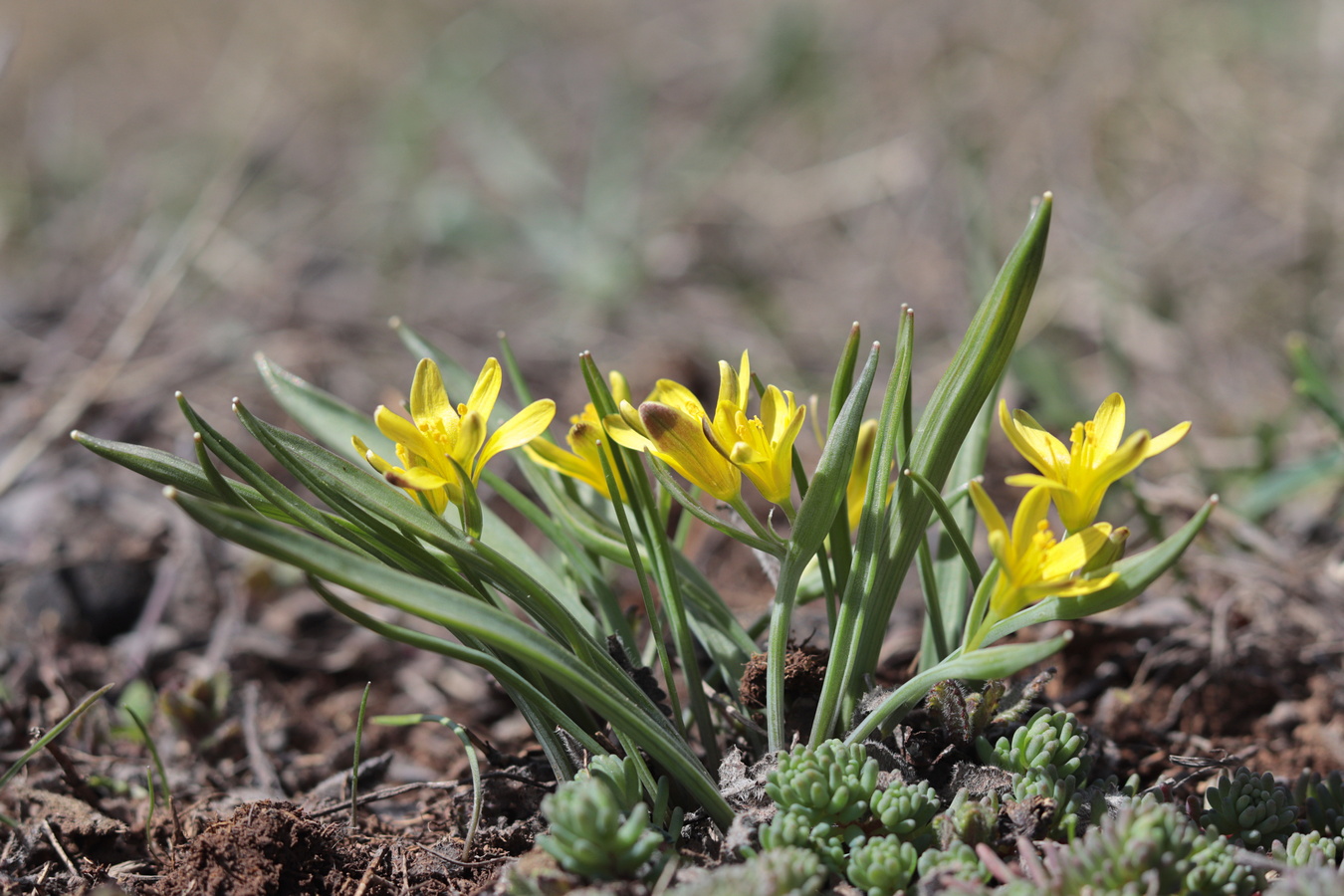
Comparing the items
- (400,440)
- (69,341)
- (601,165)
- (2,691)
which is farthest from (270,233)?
(400,440)

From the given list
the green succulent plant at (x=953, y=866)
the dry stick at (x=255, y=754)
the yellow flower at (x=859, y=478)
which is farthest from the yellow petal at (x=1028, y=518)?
the dry stick at (x=255, y=754)

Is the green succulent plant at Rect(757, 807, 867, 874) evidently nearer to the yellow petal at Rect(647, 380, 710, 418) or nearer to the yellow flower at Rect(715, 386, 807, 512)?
the yellow flower at Rect(715, 386, 807, 512)

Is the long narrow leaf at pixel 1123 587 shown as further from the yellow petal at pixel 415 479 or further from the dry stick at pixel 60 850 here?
the dry stick at pixel 60 850

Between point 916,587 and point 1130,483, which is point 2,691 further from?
point 1130,483

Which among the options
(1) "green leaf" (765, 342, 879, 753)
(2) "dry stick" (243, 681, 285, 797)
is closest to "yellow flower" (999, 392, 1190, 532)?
(1) "green leaf" (765, 342, 879, 753)

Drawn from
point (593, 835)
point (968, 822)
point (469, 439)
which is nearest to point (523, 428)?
point (469, 439)

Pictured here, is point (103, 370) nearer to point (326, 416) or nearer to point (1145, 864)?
point (326, 416)
